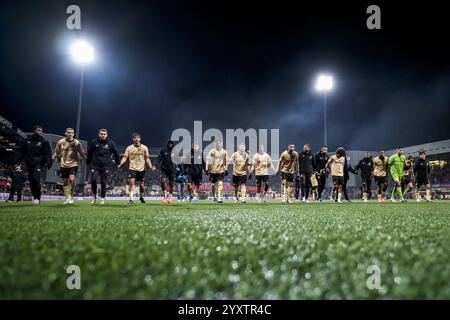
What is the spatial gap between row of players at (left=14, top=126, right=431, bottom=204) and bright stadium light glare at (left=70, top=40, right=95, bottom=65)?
10866 millimetres

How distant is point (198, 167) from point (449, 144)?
5082 cm

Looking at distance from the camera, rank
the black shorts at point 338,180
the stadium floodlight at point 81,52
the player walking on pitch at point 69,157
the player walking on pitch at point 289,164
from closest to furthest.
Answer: the player walking on pitch at point 69,157, the player walking on pitch at point 289,164, the black shorts at point 338,180, the stadium floodlight at point 81,52

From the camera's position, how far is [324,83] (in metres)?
27.1

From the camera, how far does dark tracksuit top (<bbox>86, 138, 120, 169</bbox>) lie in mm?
9930

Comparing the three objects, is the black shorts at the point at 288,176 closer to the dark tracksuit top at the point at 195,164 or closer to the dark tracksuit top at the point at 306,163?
the dark tracksuit top at the point at 306,163

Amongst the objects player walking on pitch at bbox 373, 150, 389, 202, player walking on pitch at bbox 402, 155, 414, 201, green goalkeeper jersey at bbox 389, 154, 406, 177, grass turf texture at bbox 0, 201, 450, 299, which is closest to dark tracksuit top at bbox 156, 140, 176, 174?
player walking on pitch at bbox 373, 150, 389, 202

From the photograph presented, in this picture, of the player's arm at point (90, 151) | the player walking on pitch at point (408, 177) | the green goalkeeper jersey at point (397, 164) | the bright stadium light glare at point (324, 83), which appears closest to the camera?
the player's arm at point (90, 151)

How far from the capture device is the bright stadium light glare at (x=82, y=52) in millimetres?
19906

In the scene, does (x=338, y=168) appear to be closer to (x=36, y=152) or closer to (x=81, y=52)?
(x=36, y=152)

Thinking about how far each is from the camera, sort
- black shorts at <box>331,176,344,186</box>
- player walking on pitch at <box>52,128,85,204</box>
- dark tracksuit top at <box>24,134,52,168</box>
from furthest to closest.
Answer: black shorts at <box>331,176,344,186</box> < player walking on pitch at <box>52,128,85,204</box> < dark tracksuit top at <box>24,134,52,168</box>

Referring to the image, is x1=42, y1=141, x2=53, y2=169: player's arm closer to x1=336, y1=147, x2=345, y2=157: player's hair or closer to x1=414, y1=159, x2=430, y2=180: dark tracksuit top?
x1=336, y1=147, x2=345, y2=157: player's hair

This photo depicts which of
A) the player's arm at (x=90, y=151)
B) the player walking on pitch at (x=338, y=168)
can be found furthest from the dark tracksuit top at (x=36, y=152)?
the player walking on pitch at (x=338, y=168)
